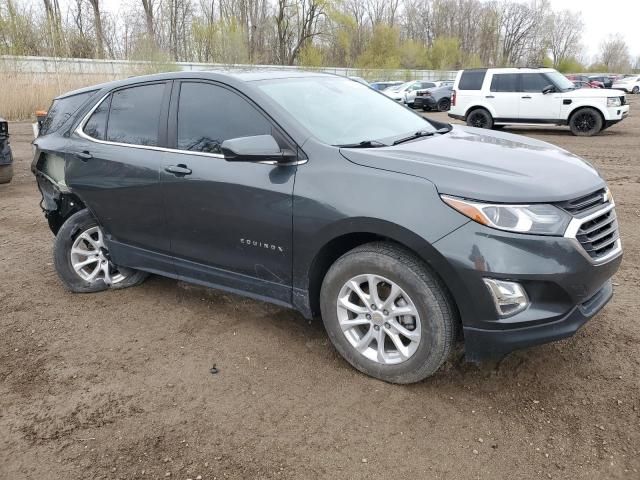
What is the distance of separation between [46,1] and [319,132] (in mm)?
44393

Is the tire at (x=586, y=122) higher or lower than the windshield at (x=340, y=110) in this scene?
lower

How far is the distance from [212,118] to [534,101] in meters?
13.2

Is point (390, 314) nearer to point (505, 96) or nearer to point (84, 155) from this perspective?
point (84, 155)

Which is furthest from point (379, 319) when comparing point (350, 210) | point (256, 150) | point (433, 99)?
point (433, 99)

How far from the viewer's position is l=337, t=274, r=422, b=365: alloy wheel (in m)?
2.83

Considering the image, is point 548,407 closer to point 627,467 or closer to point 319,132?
point 627,467

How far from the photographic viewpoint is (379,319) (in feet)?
9.59

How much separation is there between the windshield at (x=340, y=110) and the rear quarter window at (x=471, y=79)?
40.6 ft

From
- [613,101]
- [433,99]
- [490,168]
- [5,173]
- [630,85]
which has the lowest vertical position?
[5,173]

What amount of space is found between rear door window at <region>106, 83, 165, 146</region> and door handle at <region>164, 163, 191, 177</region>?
→ 0.30 m

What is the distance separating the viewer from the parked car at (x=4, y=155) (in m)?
7.24

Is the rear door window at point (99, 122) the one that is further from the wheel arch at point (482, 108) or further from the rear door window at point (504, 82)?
the rear door window at point (504, 82)

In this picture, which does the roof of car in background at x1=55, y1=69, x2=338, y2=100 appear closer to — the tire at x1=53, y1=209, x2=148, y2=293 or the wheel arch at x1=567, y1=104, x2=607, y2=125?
the tire at x1=53, y1=209, x2=148, y2=293

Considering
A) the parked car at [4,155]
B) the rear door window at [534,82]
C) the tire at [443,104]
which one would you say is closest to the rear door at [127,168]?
the parked car at [4,155]
